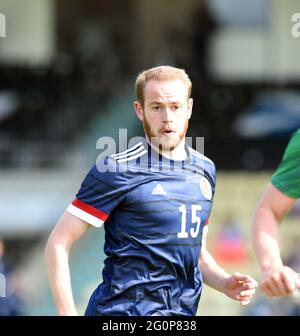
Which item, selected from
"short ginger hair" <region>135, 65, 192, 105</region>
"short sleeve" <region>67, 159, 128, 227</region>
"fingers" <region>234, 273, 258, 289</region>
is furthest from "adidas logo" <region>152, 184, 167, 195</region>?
"fingers" <region>234, 273, 258, 289</region>

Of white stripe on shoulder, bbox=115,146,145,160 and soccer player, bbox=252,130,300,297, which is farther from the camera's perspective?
white stripe on shoulder, bbox=115,146,145,160

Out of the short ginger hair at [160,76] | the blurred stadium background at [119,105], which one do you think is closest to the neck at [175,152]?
the short ginger hair at [160,76]

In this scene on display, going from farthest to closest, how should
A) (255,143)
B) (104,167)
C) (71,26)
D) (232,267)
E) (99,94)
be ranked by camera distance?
(71,26) → (99,94) → (255,143) → (232,267) → (104,167)

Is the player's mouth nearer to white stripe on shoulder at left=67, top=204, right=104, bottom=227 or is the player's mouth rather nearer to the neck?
the neck

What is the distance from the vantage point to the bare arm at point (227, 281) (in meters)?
5.01

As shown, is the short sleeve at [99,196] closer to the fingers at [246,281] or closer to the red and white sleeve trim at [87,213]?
the red and white sleeve trim at [87,213]

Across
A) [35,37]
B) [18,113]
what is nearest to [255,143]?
[18,113]

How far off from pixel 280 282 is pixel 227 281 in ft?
1.89

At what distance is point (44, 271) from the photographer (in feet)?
49.6

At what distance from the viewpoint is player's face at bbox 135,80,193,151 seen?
196 inches

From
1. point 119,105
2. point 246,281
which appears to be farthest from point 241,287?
point 119,105

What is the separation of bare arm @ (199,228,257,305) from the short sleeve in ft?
1.48
